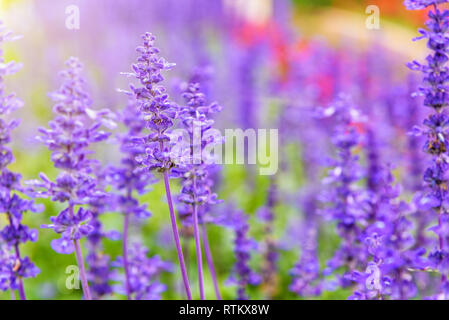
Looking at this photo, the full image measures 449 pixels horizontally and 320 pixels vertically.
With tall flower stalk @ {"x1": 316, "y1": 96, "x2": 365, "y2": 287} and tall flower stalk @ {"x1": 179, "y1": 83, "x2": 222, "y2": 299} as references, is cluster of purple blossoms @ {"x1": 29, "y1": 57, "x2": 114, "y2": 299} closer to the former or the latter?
tall flower stalk @ {"x1": 179, "y1": 83, "x2": 222, "y2": 299}

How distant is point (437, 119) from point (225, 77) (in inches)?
148

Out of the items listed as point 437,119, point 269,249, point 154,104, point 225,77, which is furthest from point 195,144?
point 225,77

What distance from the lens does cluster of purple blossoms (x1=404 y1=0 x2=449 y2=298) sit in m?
1.75

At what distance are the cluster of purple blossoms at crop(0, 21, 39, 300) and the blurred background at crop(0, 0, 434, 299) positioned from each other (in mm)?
889

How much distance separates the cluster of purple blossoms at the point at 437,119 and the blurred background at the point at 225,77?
3.47ft

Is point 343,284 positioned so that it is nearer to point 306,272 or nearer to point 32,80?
point 306,272

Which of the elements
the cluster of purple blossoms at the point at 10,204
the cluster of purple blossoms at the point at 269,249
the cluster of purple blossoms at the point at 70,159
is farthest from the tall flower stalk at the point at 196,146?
the cluster of purple blossoms at the point at 269,249

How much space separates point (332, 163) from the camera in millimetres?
2330

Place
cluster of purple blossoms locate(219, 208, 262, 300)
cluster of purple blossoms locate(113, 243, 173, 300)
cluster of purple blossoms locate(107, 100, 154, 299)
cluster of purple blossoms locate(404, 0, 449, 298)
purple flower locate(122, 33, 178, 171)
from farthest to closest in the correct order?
cluster of purple blossoms locate(219, 208, 262, 300)
cluster of purple blossoms locate(113, 243, 173, 300)
cluster of purple blossoms locate(107, 100, 154, 299)
cluster of purple blossoms locate(404, 0, 449, 298)
purple flower locate(122, 33, 178, 171)

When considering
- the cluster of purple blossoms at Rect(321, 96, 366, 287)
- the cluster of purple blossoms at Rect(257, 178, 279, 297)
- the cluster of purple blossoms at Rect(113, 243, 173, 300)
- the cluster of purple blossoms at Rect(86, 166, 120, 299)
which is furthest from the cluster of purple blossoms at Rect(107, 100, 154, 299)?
the cluster of purple blossoms at Rect(257, 178, 279, 297)

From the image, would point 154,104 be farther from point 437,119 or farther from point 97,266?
point 97,266

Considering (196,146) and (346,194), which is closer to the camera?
(196,146)

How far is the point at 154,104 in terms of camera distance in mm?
1630
